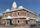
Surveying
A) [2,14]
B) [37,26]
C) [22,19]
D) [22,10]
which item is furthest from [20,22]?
[37,26]

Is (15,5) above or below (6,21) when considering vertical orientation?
above

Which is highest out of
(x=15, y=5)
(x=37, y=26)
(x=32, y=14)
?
(x=15, y=5)

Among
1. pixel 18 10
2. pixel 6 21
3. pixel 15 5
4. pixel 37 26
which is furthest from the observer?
pixel 15 5

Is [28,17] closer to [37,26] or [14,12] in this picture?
[14,12]

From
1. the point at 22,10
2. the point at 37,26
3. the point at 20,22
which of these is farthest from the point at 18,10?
the point at 37,26

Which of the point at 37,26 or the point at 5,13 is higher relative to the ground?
the point at 5,13

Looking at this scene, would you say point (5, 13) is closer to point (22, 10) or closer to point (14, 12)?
point (14, 12)

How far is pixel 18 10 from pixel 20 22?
5.45ft

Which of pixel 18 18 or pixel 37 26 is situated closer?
pixel 37 26

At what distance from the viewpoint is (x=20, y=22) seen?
1778cm

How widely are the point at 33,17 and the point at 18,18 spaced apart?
80.2 inches

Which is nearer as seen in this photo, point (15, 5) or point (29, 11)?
point (29, 11)

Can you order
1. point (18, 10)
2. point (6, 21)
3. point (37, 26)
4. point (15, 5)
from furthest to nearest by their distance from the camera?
1. point (15, 5)
2. point (18, 10)
3. point (6, 21)
4. point (37, 26)

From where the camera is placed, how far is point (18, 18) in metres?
18.3
